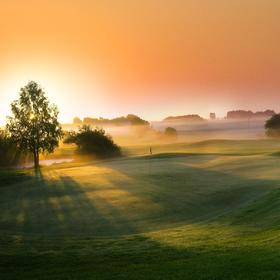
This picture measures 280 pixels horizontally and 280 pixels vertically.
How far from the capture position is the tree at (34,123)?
6178cm

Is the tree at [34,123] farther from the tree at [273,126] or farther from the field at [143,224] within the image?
the tree at [273,126]

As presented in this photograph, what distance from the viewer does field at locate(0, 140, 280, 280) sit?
45.1 ft

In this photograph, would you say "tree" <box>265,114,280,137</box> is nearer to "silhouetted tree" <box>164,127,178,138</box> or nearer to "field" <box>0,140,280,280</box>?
"silhouetted tree" <box>164,127,178,138</box>

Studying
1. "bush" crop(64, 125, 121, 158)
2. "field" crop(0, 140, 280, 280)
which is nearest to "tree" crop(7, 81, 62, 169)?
"field" crop(0, 140, 280, 280)

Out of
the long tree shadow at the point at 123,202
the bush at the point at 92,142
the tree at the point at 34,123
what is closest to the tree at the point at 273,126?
the bush at the point at 92,142

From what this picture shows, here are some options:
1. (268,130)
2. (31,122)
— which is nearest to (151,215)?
(31,122)

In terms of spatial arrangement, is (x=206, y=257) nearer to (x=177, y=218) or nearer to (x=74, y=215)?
(x=177, y=218)

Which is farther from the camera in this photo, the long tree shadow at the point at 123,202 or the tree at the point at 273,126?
the tree at the point at 273,126

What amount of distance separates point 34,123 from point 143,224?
42.1m

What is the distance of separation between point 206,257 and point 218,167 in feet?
113

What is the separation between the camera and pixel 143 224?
23734 mm

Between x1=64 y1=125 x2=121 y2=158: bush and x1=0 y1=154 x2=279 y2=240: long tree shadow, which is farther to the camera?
x1=64 y1=125 x2=121 y2=158: bush

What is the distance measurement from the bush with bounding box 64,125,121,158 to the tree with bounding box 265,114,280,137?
70356 mm

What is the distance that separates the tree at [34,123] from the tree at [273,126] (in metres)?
94.3
